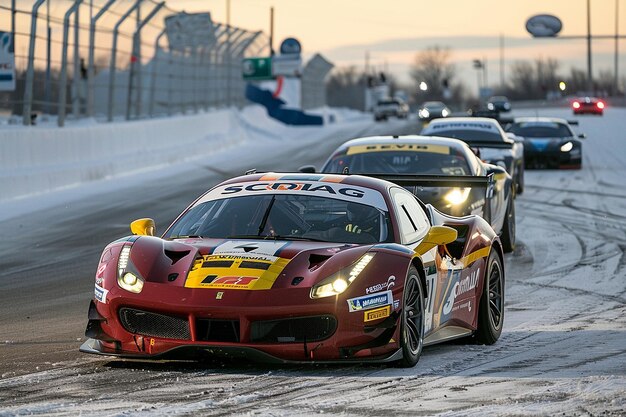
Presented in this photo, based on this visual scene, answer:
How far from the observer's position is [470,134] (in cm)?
2183

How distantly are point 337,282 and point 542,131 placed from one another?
25.2 metres

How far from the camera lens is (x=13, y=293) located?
11781 mm

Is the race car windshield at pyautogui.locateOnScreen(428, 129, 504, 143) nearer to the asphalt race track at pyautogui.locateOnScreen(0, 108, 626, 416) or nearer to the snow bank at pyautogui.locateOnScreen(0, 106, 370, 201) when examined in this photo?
the asphalt race track at pyautogui.locateOnScreen(0, 108, 626, 416)

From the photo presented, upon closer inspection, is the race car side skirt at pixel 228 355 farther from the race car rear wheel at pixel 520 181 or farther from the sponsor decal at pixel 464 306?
the race car rear wheel at pixel 520 181

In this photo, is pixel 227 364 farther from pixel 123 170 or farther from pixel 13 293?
pixel 123 170

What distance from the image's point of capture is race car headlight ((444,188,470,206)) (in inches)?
547

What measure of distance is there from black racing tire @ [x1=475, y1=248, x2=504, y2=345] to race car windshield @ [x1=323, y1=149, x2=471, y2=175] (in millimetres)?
5217

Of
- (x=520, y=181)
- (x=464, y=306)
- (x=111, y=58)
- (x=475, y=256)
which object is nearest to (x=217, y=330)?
(x=464, y=306)

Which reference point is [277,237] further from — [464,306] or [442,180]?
[442,180]

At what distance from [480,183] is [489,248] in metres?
1.77

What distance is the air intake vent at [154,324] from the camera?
7348 mm

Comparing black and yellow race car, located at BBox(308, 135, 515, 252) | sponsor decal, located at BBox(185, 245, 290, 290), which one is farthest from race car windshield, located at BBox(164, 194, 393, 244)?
black and yellow race car, located at BBox(308, 135, 515, 252)

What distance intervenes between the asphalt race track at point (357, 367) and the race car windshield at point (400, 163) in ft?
4.25

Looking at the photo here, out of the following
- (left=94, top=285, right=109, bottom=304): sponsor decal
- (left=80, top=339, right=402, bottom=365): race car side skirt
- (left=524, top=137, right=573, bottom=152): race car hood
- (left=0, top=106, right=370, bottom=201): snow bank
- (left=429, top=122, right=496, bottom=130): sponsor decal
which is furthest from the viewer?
(left=524, top=137, right=573, bottom=152): race car hood
